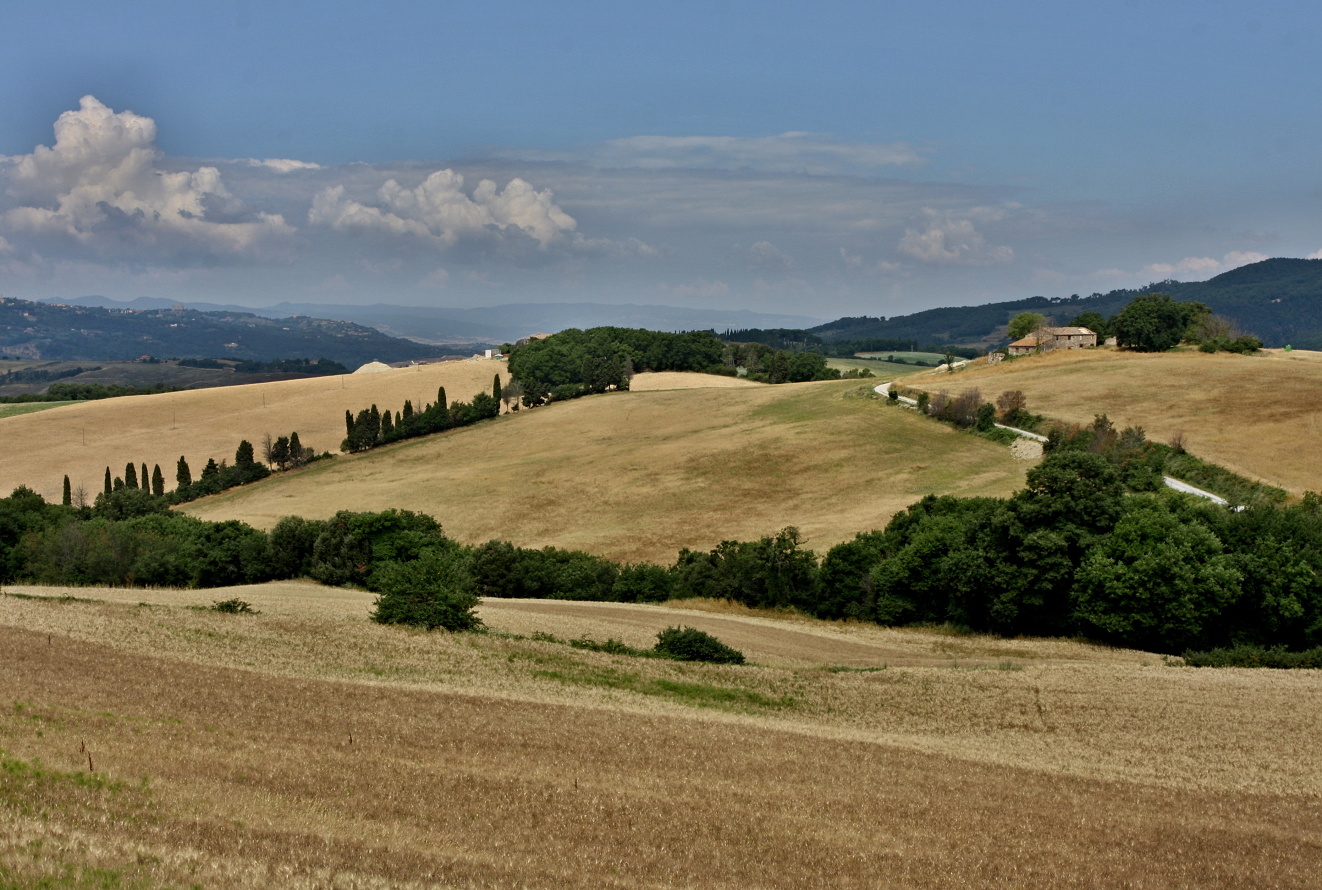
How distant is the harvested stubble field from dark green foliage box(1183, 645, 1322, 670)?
4.53 meters

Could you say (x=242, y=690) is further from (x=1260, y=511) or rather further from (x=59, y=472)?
(x=59, y=472)

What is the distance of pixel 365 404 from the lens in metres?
140

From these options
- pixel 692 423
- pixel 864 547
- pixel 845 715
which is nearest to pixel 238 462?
pixel 692 423

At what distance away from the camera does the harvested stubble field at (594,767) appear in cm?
1338

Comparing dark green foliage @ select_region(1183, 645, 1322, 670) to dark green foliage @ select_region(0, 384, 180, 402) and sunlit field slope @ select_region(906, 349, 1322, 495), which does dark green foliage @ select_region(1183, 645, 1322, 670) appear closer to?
sunlit field slope @ select_region(906, 349, 1322, 495)

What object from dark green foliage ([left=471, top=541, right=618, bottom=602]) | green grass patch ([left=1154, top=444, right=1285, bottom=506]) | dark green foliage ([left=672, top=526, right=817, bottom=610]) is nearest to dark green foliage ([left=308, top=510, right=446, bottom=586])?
dark green foliage ([left=471, top=541, right=618, bottom=602])

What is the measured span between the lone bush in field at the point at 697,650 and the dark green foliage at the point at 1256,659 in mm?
17330

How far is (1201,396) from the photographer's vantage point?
3772 inches

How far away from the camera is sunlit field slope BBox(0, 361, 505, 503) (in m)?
111

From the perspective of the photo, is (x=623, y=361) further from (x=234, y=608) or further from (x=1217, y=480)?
(x=234, y=608)

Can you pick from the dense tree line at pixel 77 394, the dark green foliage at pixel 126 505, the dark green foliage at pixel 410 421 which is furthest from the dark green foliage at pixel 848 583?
A: the dense tree line at pixel 77 394

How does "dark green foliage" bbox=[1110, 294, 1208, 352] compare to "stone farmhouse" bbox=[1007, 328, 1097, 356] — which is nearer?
"dark green foliage" bbox=[1110, 294, 1208, 352]

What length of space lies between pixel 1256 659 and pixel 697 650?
68.5ft

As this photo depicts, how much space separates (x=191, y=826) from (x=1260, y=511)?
162ft
